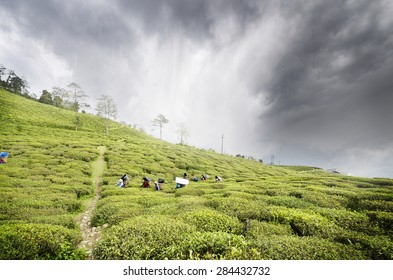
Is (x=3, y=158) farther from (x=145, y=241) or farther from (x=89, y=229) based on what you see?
(x=145, y=241)

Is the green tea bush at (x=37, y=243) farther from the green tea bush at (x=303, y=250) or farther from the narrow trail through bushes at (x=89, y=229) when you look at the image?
the green tea bush at (x=303, y=250)

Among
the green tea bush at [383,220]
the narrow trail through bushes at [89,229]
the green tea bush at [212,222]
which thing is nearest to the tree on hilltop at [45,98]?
the narrow trail through bushes at [89,229]

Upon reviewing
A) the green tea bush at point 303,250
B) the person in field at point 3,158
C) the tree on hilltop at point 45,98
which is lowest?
the green tea bush at point 303,250

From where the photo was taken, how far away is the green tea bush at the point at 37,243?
6504 mm

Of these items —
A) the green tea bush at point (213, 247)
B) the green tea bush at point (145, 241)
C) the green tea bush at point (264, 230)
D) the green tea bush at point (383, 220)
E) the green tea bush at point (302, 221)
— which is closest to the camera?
the green tea bush at point (213, 247)

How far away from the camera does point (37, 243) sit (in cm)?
687

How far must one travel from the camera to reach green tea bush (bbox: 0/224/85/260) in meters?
6.50

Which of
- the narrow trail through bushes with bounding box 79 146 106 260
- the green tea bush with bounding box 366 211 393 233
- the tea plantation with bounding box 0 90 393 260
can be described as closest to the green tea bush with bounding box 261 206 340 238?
the tea plantation with bounding box 0 90 393 260

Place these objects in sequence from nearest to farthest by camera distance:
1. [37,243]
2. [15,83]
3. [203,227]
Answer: [37,243] < [203,227] < [15,83]

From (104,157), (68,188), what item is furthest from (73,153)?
(68,188)

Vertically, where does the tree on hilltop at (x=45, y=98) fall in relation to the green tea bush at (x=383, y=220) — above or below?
above

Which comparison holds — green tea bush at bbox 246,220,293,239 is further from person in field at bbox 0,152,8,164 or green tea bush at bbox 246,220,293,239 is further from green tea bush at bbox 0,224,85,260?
person in field at bbox 0,152,8,164

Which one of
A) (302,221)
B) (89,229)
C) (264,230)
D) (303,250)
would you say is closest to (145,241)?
(264,230)

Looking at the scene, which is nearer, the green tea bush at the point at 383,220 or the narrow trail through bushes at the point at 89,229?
the green tea bush at the point at 383,220
